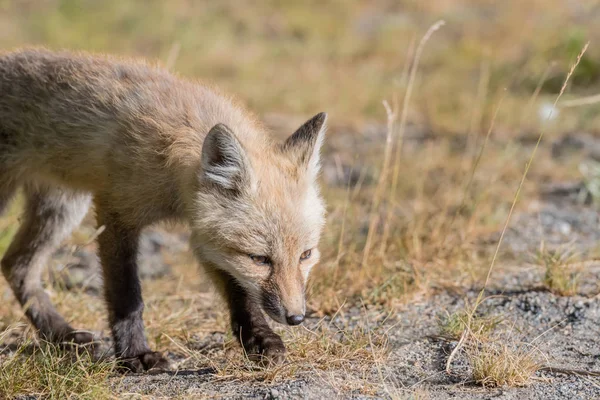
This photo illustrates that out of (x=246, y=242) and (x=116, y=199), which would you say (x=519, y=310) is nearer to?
(x=246, y=242)

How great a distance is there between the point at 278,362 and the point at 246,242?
0.62 m

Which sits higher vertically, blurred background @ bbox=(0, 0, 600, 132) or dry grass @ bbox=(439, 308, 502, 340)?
Answer: blurred background @ bbox=(0, 0, 600, 132)

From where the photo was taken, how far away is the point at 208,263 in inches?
155

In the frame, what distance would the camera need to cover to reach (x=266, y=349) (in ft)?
12.2

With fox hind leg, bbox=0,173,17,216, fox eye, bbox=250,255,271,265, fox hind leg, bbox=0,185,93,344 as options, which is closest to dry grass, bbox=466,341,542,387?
fox eye, bbox=250,255,271,265

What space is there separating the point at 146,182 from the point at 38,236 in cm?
137

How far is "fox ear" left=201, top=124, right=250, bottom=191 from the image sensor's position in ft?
11.5

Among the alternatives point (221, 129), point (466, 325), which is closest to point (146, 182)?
point (221, 129)

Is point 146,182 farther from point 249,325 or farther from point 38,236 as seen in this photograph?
point 38,236

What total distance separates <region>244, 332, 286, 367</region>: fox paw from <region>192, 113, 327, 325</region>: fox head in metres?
0.25

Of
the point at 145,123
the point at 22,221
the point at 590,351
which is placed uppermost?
the point at 145,123

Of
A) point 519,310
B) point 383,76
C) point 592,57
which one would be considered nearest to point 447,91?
point 383,76

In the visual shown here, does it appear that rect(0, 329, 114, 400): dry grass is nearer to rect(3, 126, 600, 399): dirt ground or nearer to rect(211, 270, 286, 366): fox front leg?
rect(3, 126, 600, 399): dirt ground

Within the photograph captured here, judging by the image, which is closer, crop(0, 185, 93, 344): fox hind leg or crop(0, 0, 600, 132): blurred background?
crop(0, 185, 93, 344): fox hind leg
